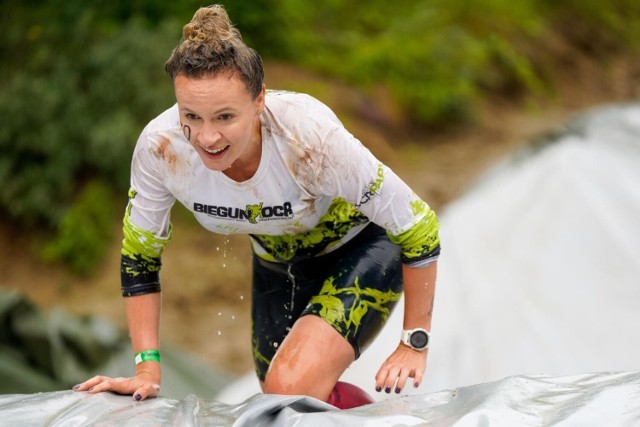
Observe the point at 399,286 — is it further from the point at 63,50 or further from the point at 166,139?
the point at 63,50

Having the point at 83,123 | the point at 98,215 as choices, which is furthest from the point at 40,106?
the point at 98,215

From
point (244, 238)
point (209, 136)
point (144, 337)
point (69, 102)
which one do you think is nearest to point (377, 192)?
point (209, 136)

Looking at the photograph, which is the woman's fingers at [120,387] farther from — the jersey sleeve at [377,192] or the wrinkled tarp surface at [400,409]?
the jersey sleeve at [377,192]

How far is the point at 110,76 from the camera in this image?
694cm

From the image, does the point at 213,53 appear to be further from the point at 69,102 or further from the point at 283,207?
the point at 69,102

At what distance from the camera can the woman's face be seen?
221cm

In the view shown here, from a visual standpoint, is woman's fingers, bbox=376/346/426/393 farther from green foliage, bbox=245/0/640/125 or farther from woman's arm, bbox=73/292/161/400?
green foliage, bbox=245/0/640/125

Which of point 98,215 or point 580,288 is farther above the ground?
point 98,215

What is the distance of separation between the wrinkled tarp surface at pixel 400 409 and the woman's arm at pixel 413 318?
0.18m

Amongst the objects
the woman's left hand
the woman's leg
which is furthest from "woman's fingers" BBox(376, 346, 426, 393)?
the woman's leg

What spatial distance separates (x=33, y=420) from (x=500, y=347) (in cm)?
257

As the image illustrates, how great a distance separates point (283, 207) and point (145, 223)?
40 centimetres

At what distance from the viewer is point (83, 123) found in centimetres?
673

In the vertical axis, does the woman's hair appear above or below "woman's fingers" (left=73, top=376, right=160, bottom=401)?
above
